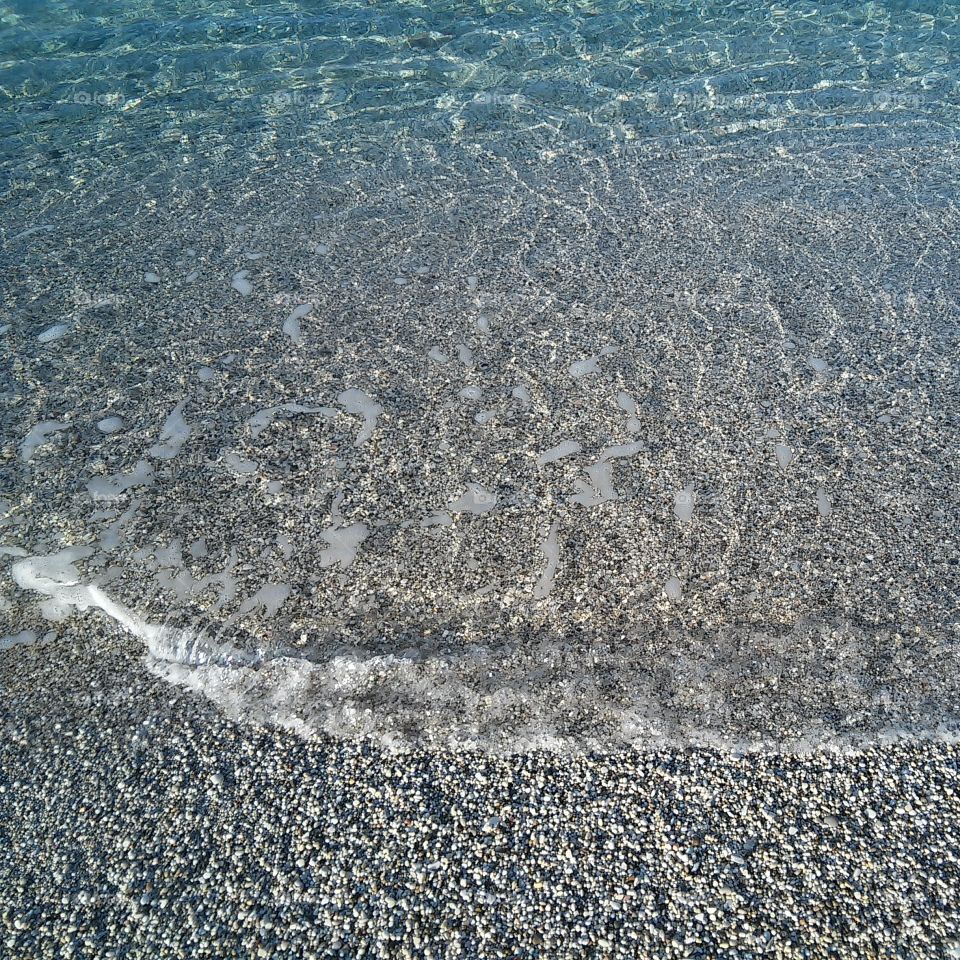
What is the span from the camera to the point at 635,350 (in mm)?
3967

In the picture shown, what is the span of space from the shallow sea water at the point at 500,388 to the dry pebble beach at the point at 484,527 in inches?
0.8

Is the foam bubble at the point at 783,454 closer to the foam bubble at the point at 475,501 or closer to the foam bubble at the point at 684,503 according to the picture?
the foam bubble at the point at 684,503

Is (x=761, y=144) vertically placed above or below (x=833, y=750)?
above

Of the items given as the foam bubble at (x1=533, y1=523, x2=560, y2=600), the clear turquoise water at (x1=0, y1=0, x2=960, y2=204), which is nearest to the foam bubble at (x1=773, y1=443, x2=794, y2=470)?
the foam bubble at (x1=533, y1=523, x2=560, y2=600)

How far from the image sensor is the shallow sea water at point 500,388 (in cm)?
279

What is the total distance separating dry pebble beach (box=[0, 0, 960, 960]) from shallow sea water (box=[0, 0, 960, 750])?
0.07 feet

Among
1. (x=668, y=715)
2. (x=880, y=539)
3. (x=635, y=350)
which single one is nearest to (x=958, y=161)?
(x=635, y=350)

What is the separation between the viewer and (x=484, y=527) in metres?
3.21

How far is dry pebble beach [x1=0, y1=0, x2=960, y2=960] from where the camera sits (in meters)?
2.24

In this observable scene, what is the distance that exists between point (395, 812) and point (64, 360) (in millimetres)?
2810

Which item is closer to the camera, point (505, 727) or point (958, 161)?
point (505, 727)

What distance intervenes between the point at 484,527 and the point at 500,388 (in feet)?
2.72

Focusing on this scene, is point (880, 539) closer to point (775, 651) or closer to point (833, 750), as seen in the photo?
point (775, 651)

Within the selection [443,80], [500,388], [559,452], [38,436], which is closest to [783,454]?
[559,452]
